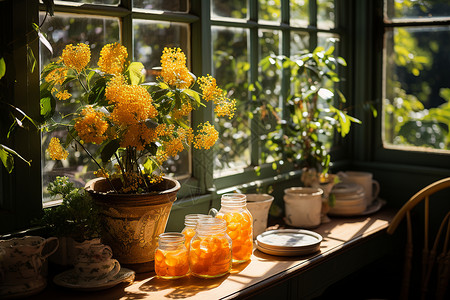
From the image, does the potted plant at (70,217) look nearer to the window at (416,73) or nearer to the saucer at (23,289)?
the saucer at (23,289)

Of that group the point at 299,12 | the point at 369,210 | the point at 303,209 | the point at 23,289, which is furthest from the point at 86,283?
the point at 299,12

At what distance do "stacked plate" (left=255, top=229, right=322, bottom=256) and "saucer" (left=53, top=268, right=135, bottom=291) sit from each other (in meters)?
0.60

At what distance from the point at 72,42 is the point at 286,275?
112 centimetres

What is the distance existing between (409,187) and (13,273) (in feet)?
7.17

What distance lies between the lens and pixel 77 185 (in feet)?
6.97

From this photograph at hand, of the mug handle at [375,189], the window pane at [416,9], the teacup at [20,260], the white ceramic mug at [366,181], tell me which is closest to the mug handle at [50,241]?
the teacup at [20,260]

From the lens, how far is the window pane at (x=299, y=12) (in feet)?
9.68

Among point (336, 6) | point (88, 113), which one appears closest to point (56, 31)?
point (88, 113)

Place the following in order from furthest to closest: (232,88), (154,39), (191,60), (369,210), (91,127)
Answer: (369,210) < (232,88) < (191,60) < (154,39) < (91,127)

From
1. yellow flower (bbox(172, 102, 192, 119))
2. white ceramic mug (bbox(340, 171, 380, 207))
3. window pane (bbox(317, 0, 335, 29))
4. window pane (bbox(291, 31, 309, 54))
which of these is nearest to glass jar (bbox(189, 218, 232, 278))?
yellow flower (bbox(172, 102, 192, 119))

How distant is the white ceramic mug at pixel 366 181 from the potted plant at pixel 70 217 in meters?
1.54

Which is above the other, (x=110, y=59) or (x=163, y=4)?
(x=163, y=4)

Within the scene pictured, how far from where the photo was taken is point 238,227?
2.16m

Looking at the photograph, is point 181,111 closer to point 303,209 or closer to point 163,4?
point 163,4
